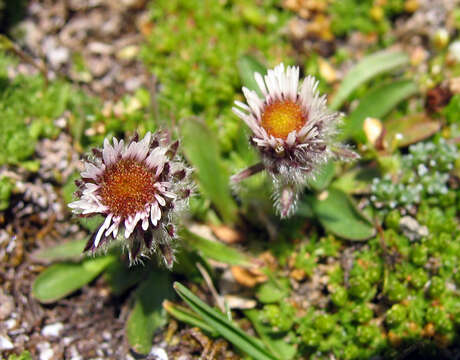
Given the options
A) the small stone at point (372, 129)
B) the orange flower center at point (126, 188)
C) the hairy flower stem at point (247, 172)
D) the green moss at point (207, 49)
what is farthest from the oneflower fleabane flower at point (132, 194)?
the small stone at point (372, 129)

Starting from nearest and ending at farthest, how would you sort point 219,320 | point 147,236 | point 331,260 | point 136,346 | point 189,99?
point 147,236
point 219,320
point 136,346
point 331,260
point 189,99

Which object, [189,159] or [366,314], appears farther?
[189,159]

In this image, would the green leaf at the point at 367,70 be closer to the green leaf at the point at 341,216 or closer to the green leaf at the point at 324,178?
the green leaf at the point at 324,178

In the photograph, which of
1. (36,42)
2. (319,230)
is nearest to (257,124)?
(319,230)

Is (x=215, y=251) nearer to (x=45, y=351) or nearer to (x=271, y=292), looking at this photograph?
(x=271, y=292)

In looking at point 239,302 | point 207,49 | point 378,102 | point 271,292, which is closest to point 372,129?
point 378,102

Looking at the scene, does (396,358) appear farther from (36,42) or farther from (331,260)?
(36,42)
